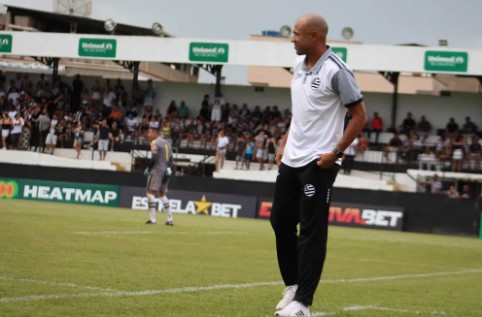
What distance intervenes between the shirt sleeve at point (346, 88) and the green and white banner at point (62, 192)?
2848cm

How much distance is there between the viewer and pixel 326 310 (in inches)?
328

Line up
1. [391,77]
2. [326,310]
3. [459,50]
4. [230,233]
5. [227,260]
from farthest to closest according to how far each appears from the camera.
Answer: [391,77], [459,50], [230,233], [227,260], [326,310]

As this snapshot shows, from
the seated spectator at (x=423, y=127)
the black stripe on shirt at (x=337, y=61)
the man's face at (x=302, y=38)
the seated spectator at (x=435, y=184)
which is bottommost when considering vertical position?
the seated spectator at (x=435, y=184)

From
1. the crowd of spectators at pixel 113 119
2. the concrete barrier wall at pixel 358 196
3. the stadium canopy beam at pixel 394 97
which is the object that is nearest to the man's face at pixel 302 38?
the concrete barrier wall at pixel 358 196

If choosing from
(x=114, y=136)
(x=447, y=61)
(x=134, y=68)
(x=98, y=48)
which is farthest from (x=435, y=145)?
(x=98, y=48)

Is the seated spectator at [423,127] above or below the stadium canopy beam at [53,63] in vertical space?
below

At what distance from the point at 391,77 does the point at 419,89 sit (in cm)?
3773

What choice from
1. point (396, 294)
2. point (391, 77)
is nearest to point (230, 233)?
point (396, 294)

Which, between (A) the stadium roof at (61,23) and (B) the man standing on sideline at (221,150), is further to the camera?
(A) the stadium roof at (61,23)

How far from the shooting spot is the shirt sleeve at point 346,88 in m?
7.56

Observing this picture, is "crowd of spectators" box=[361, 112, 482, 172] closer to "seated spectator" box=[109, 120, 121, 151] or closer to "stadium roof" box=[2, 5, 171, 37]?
"seated spectator" box=[109, 120, 121, 151]

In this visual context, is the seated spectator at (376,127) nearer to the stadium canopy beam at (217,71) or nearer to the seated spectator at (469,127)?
the seated spectator at (469,127)

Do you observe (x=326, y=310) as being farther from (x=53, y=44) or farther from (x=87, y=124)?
(x=53, y=44)

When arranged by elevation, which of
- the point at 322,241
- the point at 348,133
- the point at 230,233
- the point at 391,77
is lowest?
the point at 230,233
